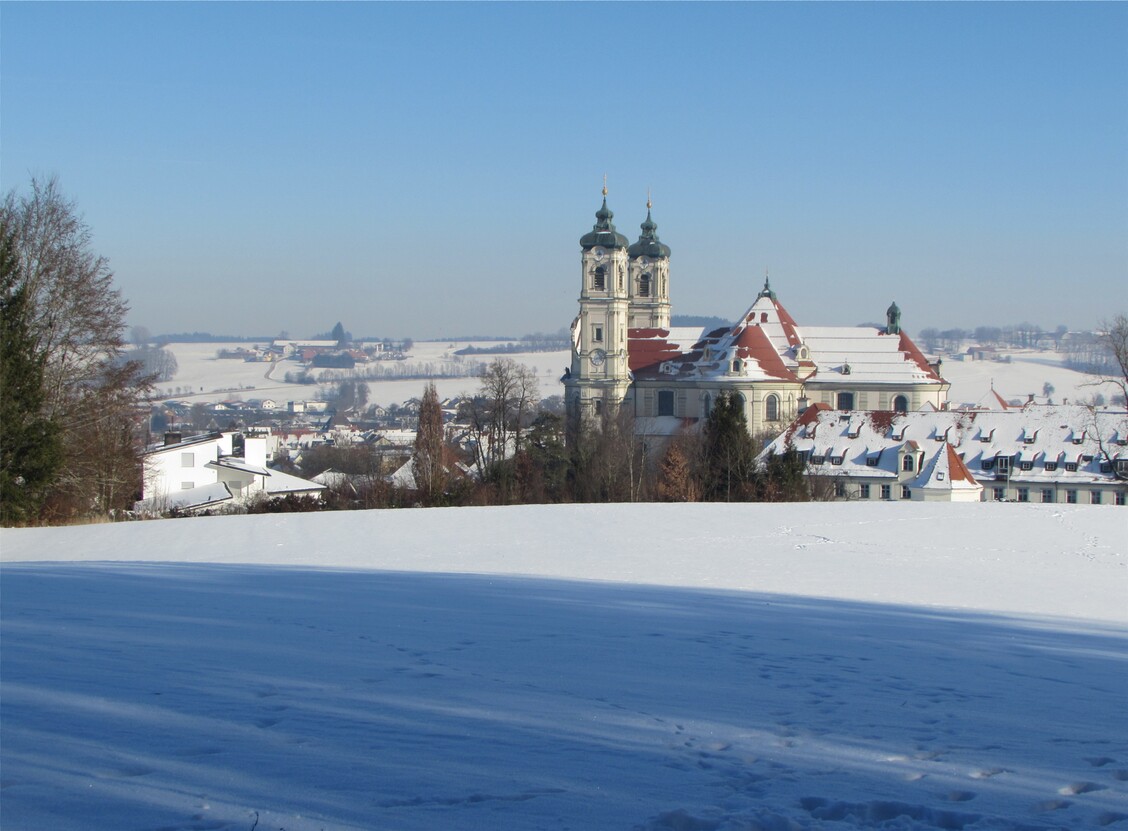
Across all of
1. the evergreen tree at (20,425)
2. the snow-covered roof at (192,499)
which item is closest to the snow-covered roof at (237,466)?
the snow-covered roof at (192,499)

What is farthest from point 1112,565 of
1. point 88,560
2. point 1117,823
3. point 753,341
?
point 753,341

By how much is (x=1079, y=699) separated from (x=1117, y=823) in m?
2.37

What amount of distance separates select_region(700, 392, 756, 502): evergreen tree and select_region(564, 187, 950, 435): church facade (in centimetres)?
2821

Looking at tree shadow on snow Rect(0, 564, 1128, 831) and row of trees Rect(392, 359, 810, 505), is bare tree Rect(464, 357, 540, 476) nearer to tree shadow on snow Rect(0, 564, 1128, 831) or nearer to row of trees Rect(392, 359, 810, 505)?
row of trees Rect(392, 359, 810, 505)

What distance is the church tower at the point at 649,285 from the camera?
9400 cm

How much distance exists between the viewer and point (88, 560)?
615 inches

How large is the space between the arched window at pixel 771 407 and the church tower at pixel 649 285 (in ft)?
58.1

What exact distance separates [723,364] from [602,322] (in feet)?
33.1

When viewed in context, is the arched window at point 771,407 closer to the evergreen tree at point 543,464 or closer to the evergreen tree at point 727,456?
the evergreen tree at point 543,464

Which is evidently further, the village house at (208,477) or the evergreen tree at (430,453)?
the village house at (208,477)

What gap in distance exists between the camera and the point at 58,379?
25.8 metres

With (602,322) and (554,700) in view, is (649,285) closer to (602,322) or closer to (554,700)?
(602,322)

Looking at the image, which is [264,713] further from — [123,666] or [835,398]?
[835,398]

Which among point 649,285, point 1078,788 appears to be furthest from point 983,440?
point 1078,788
